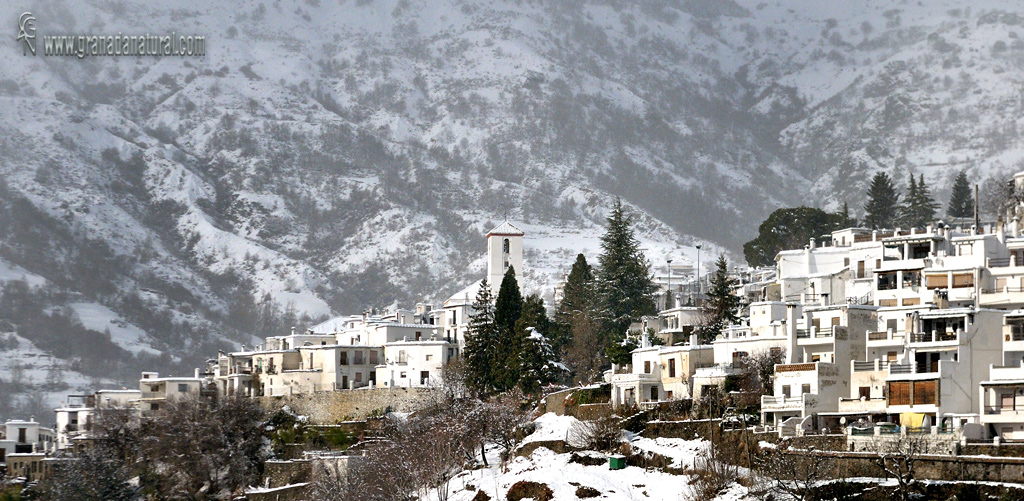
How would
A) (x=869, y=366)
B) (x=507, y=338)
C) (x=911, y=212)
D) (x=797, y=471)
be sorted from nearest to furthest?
1. (x=797, y=471)
2. (x=869, y=366)
3. (x=507, y=338)
4. (x=911, y=212)

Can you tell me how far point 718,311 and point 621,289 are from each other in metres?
15.4

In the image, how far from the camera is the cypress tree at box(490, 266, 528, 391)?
10612 centimetres

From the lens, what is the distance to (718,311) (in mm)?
99375

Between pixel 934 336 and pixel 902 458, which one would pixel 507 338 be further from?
pixel 902 458

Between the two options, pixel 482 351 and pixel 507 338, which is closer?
pixel 507 338

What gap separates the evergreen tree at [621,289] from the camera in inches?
4419

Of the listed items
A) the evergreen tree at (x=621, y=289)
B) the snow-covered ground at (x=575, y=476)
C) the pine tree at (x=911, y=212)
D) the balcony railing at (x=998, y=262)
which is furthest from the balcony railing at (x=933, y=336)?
the pine tree at (x=911, y=212)

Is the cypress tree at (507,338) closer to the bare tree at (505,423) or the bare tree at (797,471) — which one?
the bare tree at (505,423)

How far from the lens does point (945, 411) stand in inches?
2867

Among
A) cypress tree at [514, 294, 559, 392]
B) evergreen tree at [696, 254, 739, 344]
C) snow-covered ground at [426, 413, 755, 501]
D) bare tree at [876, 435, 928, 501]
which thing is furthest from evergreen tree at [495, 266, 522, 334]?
bare tree at [876, 435, 928, 501]

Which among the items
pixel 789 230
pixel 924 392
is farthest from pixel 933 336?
pixel 789 230

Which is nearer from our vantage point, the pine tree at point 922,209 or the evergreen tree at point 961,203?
the pine tree at point 922,209

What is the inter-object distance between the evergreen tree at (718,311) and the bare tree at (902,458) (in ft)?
88.3

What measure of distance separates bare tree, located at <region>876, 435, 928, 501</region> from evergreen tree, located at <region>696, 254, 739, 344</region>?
26.9 m
